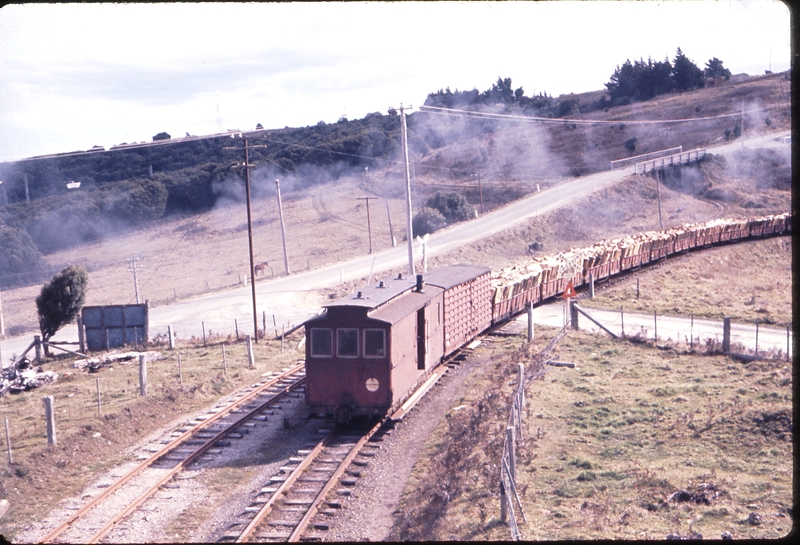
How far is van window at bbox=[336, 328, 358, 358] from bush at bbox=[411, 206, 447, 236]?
4835cm

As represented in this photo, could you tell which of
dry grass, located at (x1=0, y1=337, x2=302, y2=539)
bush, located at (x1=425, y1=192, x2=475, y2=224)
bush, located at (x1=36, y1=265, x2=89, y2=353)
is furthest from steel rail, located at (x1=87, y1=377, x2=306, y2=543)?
bush, located at (x1=425, y1=192, x2=475, y2=224)

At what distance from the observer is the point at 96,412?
1798 cm

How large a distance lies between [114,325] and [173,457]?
16.8 meters

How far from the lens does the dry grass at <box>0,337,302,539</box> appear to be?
1320 centimetres

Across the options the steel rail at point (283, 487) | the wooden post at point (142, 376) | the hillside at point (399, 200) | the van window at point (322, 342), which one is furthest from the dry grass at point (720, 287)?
the wooden post at point (142, 376)

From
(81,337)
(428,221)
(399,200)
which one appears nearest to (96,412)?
(81,337)

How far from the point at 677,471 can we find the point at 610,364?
9.41 metres

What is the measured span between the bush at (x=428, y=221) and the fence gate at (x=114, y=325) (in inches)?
1464

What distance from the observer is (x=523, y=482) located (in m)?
11.6

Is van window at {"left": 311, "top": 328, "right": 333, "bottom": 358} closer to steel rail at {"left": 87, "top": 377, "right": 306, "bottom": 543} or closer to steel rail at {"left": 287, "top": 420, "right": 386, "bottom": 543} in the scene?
steel rail at {"left": 287, "top": 420, "right": 386, "bottom": 543}

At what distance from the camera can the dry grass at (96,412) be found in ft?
43.3

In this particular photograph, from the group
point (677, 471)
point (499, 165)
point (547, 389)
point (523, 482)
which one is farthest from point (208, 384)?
point (499, 165)

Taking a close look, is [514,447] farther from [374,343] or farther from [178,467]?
[178,467]

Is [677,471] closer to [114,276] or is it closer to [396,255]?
[396,255]
